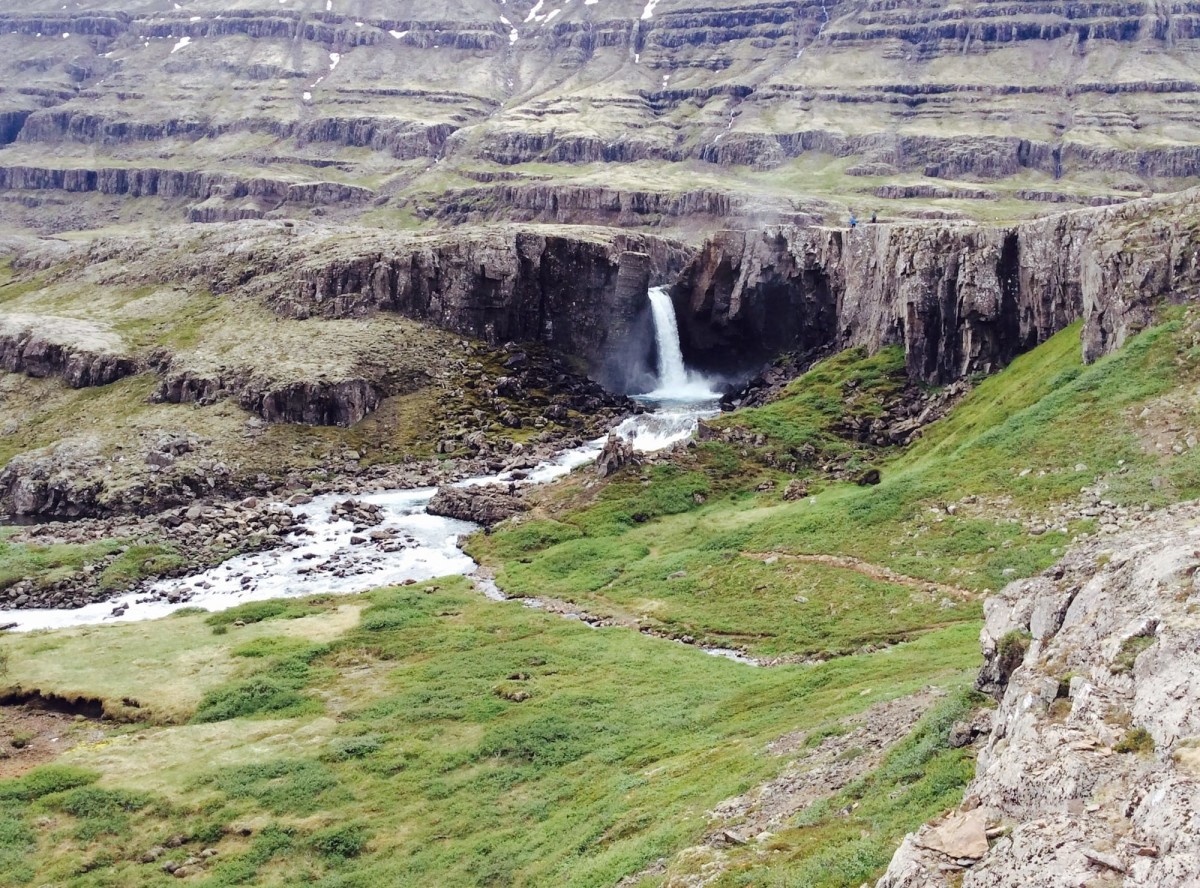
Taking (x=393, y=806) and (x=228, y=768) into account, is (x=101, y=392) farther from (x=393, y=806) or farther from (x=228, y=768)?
(x=393, y=806)

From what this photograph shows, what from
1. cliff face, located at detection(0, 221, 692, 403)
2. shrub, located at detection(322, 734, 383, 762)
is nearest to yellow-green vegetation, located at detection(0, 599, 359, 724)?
shrub, located at detection(322, 734, 383, 762)

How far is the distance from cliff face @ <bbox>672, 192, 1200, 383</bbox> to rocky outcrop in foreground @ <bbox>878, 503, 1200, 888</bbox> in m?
50.2

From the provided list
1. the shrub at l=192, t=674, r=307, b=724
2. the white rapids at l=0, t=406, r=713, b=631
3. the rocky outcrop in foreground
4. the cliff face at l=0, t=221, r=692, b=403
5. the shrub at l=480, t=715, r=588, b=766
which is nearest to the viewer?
the rocky outcrop in foreground

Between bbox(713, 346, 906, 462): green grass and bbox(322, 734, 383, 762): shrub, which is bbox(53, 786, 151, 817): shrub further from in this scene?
bbox(713, 346, 906, 462): green grass

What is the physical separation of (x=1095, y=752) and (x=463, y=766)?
90.7 ft

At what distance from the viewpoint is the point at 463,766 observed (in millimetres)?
41562

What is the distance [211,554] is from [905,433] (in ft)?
183

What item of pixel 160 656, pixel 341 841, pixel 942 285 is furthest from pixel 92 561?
pixel 942 285

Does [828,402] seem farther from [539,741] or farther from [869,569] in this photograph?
[539,741]

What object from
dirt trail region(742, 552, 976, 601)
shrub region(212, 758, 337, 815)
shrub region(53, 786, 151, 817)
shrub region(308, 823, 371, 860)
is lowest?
shrub region(53, 786, 151, 817)

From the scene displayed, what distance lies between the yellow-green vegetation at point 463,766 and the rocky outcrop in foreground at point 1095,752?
10.1 feet

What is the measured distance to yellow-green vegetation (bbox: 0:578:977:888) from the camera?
30922 millimetres

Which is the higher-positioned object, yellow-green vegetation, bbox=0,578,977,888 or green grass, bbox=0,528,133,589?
yellow-green vegetation, bbox=0,578,977,888

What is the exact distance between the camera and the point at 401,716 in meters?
47.9
